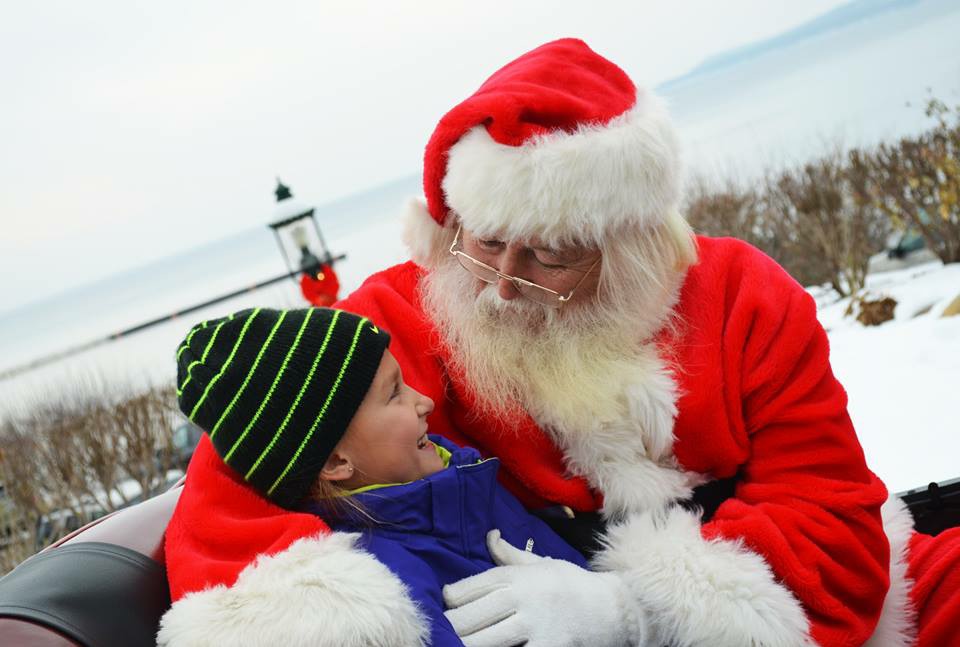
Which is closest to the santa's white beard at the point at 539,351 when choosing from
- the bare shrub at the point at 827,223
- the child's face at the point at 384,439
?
the child's face at the point at 384,439

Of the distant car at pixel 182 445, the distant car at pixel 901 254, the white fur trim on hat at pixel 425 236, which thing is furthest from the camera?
the distant car at pixel 901 254

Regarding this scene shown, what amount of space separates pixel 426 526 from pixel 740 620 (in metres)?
0.68

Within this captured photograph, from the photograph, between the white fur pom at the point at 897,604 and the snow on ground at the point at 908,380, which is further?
the snow on ground at the point at 908,380

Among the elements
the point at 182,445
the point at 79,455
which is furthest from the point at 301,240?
the point at 79,455

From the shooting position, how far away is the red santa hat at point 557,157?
5.52ft

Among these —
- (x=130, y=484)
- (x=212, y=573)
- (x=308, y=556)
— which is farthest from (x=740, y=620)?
(x=130, y=484)

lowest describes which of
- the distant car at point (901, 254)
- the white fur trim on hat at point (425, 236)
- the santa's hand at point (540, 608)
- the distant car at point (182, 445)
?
the distant car at point (901, 254)

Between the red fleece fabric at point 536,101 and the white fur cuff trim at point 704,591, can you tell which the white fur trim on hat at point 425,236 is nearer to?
the red fleece fabric at point 536,101

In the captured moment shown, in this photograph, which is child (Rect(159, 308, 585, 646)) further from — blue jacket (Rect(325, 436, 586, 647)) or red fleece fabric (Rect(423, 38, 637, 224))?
red fleece fabric (Rect(423, 38, 637, 224))

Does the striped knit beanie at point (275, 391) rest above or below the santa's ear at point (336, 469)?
above

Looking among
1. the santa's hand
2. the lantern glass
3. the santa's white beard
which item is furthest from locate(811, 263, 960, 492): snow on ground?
the lantern glass

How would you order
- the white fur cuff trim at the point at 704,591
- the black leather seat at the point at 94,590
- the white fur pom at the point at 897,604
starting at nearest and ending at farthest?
1. the black leather seat at the point at 94,590
2. the white fur cuff trim at the point at 704,591
3. the white fur pom at the point at 897,604

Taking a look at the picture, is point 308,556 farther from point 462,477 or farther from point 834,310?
point 834,310

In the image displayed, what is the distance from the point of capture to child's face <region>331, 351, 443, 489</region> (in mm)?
1656
